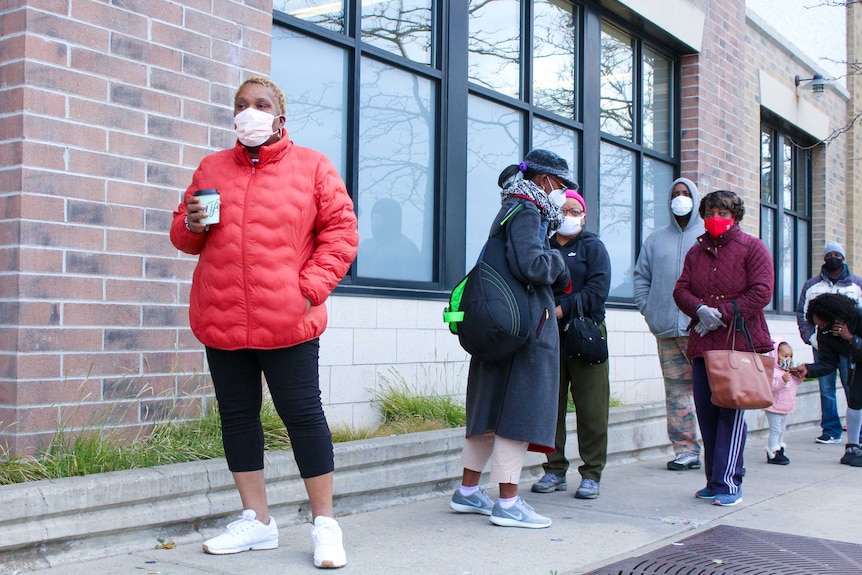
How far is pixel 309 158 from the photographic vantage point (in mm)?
4035

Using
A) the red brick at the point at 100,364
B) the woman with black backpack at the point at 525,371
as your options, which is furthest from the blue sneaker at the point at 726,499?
the red brick at the point at 100,364

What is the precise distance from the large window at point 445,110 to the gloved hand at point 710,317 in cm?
198

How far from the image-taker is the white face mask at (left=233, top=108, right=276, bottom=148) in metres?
3.88

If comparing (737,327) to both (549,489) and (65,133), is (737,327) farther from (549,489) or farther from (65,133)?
(65,133)

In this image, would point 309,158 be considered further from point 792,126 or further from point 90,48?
point 792,126

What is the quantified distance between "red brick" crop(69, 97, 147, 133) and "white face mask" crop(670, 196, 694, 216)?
3735mm

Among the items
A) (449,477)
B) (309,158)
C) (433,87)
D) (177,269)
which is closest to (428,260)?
(433,87)

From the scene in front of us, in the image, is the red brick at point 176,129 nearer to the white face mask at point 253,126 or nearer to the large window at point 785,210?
the white face mask at point 253,126

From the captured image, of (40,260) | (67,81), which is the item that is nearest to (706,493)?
(40,260)

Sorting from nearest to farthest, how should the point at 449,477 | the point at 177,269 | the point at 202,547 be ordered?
the point at 202,547
the point at 177,269
the point at 449,477

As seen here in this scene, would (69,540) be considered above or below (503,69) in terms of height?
below

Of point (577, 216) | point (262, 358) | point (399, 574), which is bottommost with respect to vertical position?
point (399, 574)

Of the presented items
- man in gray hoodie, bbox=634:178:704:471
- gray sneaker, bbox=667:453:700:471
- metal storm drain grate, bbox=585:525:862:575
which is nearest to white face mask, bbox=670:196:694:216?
man in gray hoodie, bbox=634:178:704:471

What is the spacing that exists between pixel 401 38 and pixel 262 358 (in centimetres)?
355
